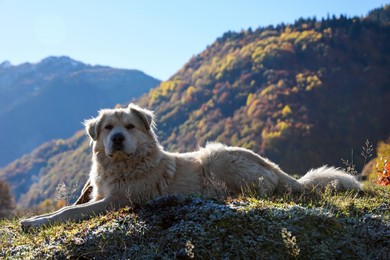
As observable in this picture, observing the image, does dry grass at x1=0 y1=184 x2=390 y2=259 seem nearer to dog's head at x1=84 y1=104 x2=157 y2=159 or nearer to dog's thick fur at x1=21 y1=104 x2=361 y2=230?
dog's thick fur at x1=21 y1=104 x2=361 y2=230

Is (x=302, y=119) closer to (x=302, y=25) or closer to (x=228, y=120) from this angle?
(x=228, y=120)

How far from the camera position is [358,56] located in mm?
141125

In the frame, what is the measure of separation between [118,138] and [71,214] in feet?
4.80

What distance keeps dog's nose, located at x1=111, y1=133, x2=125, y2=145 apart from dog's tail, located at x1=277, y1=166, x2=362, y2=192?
9.94 feet

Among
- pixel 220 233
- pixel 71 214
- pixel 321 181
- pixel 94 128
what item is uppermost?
pixel 94 128

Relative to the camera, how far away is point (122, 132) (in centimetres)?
738

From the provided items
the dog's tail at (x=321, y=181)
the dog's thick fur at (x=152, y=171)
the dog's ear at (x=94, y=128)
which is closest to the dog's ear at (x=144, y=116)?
the dog's thick fur at (x=152, y=171)

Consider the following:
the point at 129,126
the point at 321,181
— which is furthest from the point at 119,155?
the point at 321,181

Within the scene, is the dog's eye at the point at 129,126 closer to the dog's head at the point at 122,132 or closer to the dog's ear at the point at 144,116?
the dog's head at the point at 122,132

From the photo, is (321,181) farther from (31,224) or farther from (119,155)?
(31,224)

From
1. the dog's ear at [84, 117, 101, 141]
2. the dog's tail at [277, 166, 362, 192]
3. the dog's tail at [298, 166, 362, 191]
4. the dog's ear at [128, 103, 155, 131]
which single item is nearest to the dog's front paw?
the dog's ear at [84, 117, 101, 141]

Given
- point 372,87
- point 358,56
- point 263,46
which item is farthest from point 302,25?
point 372,87

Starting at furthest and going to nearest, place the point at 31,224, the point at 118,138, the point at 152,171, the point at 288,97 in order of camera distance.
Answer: the point at 288,97 → the point at 152,171 → the point at 118,138 → the point at 31,224

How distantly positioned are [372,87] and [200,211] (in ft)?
434
